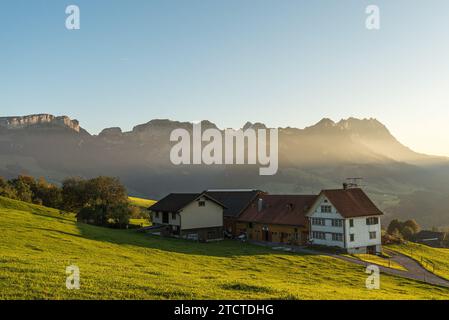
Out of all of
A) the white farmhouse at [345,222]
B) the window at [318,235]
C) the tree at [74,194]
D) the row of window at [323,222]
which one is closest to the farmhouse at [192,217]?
the white farmhouse at [345,222]

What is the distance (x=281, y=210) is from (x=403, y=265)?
24.1 metres

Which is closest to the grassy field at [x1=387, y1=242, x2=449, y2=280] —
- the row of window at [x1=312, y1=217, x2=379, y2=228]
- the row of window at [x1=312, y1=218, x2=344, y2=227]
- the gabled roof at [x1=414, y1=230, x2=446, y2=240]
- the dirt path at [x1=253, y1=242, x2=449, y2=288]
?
the dirt path at [x1=253, y1=242, x2=449, y2=288]

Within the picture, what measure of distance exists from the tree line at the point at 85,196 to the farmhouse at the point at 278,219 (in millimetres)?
24265

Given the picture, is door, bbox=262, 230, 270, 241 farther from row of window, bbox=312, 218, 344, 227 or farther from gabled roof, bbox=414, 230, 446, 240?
gabled roof, bbox=414, 230, 446, 240

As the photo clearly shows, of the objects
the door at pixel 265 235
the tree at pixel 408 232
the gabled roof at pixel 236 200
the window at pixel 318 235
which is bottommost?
the tree at pixel 408 232

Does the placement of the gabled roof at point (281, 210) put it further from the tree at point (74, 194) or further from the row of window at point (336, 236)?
the tree at point (74, 194)

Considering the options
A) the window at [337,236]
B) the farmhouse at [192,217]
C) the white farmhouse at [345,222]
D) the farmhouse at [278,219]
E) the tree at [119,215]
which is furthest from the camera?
the tree at [119,215]

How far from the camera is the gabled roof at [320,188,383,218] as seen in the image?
6580 cm

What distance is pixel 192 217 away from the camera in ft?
240

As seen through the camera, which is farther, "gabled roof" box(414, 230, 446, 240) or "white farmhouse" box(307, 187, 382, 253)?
"gabled roof" box(414, 230, 446, 240)

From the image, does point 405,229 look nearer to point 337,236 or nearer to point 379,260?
point 337,236

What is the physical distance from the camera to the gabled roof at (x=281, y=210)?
235ft

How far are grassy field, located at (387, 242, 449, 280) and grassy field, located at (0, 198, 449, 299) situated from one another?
15.4 m
